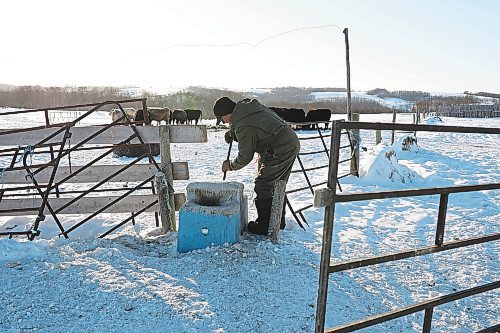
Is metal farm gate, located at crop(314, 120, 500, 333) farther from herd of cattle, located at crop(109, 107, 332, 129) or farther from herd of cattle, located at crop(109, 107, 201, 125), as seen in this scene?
herd of cattle, located at crop(109, 107, 201, 125)

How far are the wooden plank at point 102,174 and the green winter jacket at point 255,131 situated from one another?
3.08 feet

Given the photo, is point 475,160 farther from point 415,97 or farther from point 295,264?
point 415,97

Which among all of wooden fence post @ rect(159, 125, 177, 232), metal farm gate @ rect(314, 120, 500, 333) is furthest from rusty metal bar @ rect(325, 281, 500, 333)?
wooden fence post @ rect(159, 125, 177, 232)

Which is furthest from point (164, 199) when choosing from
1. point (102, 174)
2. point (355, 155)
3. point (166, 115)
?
point (166, 115)

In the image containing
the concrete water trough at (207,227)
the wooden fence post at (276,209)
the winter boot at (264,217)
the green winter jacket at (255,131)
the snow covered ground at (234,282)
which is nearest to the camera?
the snow covered ground at (234,282)

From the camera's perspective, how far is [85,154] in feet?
47.1

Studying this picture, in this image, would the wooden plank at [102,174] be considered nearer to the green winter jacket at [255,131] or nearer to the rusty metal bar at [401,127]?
the green winter jacket at [255,131]

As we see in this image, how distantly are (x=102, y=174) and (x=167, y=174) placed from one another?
1200mm

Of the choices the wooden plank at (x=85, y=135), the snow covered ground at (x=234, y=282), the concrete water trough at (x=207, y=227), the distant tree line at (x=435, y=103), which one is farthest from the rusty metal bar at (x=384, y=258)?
the distant tree line at (x=435, y=103)


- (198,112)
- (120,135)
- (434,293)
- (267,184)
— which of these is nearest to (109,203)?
(120,135)

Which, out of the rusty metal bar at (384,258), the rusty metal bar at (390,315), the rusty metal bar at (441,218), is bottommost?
the rusty metal bar at (390,315)

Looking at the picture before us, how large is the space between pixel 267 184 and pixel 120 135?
7.04 feet

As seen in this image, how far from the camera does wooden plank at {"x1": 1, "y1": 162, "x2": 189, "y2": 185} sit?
4758mm

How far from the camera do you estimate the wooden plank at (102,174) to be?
15.6ft
